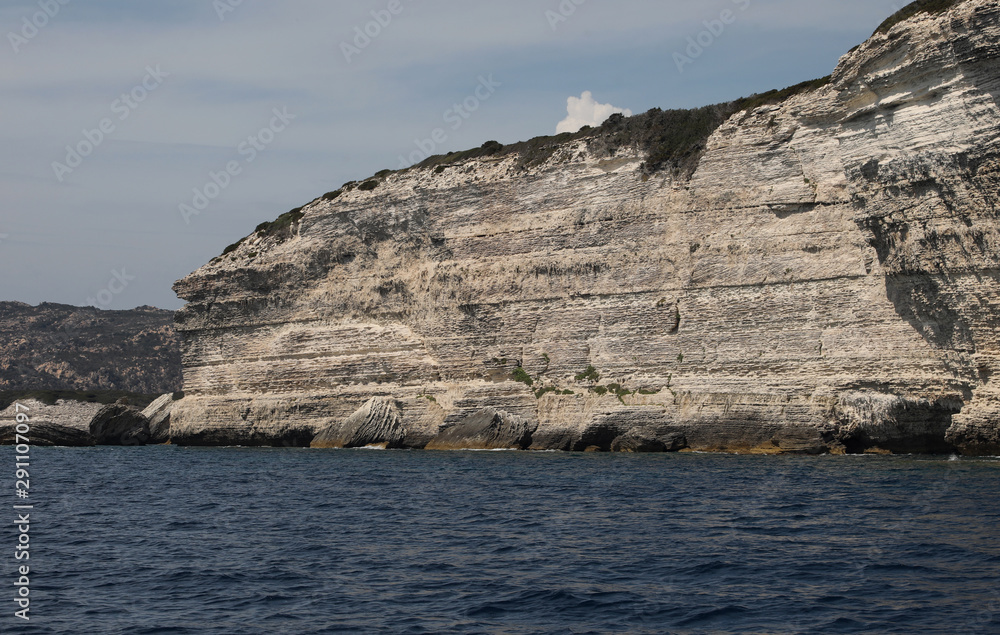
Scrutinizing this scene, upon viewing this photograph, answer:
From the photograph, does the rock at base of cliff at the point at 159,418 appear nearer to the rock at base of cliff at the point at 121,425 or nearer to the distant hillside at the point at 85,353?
the rock at base of cliff at the point at 121,425

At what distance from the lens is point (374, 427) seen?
1463 inches

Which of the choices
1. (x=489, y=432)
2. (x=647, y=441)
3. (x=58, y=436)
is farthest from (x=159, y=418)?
(x=647, y=441)

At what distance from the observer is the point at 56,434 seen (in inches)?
2045

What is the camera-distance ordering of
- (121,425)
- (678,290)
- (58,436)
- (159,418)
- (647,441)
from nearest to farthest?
(647,441) < (678,290) < (159,418) < (121,425) < (58,436)

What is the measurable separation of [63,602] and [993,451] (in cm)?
2282

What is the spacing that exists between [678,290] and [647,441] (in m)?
5.47

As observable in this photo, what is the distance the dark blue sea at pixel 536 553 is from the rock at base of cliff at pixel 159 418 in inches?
1031

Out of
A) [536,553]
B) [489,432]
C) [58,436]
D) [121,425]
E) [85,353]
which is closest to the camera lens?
[536,553]

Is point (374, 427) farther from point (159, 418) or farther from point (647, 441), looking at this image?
point (159, 418)

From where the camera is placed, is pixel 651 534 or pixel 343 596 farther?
pixel 651 534

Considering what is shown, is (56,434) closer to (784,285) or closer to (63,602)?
(784,285)

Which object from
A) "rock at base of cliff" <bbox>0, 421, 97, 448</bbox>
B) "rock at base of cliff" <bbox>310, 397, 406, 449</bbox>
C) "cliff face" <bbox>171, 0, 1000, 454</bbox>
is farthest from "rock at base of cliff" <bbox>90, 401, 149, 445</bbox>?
"rock at base of cliff" <bbox>310, 397, 406, 449</bbox>

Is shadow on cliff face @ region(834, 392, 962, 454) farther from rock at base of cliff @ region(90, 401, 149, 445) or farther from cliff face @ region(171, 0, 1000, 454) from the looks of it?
rock at base of cliff @ region(90, 401, 149, 445)

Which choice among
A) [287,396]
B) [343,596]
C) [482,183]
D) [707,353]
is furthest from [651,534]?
[287,396]
